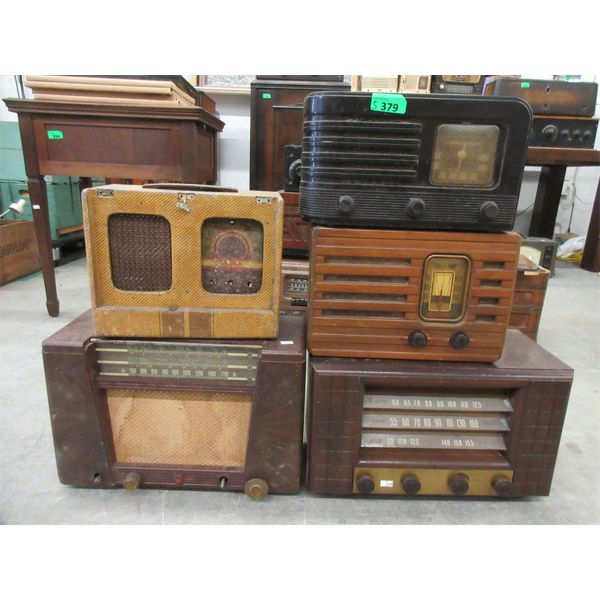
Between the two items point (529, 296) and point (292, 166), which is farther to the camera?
point (292, 166)

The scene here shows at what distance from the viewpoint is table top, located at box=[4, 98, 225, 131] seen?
155 centimetres

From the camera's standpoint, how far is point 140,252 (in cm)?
85

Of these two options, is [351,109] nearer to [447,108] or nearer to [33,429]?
[447,108]

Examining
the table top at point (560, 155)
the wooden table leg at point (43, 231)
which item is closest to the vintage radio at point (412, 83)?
the table top at point (560, 155)

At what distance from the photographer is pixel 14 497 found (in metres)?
0.90

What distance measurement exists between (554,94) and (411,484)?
2.52 meters

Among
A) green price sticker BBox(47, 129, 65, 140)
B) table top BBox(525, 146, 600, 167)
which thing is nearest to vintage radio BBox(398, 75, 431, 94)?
table top BBox(525, 146, 600, 167)

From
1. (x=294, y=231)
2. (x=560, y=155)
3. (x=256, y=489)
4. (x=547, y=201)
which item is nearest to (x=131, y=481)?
(x=256, y=489)

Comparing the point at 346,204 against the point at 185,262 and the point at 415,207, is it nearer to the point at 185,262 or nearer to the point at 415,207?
the point at 415,207

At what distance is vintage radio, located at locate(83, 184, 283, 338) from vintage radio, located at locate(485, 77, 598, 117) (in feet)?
7.38

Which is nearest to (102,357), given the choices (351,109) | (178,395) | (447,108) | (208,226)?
(178,395)

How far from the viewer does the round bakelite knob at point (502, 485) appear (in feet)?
2.91

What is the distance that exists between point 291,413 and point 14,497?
24.4 inches

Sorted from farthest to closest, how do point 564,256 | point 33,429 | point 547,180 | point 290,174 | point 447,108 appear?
point 564,256 → point 547,180 → point 290,174 → point 33,429 → point 447,108
